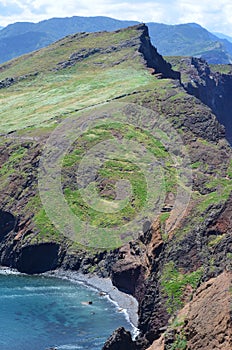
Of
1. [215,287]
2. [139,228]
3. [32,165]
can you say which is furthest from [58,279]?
[215,287]

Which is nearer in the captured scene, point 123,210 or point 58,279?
point 58,279

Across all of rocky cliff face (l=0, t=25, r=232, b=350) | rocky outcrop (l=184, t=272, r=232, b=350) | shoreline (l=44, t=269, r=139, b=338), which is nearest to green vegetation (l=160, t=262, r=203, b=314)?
rocky cliff face (l=0, t=25, r=232, b=350)

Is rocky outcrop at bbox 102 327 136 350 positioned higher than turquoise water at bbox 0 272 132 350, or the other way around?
rocky outcrop at bbox 102 327 136 350

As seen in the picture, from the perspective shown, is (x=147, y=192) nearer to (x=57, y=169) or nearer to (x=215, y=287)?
(x=57, y=169)

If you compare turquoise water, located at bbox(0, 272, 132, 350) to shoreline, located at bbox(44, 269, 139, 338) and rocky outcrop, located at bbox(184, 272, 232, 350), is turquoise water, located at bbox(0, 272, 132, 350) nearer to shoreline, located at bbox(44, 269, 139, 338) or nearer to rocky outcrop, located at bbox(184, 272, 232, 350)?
shoreline, located at bbox(44, 269, 139, 338)

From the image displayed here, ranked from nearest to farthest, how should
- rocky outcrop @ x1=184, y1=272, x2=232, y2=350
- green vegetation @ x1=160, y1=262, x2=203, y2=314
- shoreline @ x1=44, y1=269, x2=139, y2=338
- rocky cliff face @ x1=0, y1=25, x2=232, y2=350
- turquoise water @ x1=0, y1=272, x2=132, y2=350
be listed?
rocky outcrop @ x1=184, y1=272, x2=232, y2=350, rocky cliff face @ x1=0, y1=25, x2=232, y2=350, green vegetation @ x1=160, y1=262, x2=203, y2=314, turquoise water @ x1=0, y1=272, x2=132, y2=350, shoreline @ x1=44, y1=269, x2=139, y2=338

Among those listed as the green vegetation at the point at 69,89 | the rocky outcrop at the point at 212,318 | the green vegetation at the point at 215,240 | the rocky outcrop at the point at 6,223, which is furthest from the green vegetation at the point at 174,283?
the green vegetation at the point at 69,89

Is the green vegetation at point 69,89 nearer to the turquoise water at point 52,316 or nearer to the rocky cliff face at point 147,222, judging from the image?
the rocky cliff face at point 147,222
